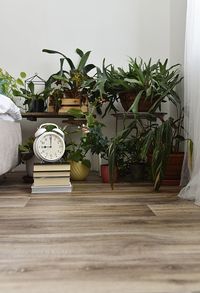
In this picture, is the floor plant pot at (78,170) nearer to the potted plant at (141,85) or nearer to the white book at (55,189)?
the white book at (55,189)

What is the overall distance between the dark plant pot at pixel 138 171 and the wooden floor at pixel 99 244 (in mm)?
590

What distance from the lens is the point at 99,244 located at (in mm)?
888

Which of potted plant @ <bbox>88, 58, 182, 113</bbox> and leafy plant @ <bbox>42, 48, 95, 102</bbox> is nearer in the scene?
potted plant @ <bbox>88, 58, 182, 113</bbox>

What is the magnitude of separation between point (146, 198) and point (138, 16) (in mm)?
1708

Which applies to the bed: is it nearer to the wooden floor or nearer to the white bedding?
the white bedding

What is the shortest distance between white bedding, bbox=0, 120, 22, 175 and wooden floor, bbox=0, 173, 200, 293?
0.82ft

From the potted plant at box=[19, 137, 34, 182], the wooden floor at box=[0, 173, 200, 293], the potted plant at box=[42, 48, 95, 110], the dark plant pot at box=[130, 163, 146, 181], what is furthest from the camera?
the potted plant at box=[42, 48, 95, 110]

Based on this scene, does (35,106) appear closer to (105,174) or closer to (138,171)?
(105,174)

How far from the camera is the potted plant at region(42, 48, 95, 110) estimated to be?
2.29 metres

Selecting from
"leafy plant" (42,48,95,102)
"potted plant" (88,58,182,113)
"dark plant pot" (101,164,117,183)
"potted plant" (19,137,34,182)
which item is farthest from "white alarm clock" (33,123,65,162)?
"leafy plant" (42,48,95,102)

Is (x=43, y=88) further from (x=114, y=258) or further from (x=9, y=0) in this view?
(x=114, y=258)

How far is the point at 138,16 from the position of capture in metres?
2.56

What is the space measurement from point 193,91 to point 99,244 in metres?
1.11

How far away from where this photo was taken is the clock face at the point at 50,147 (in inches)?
70.4
